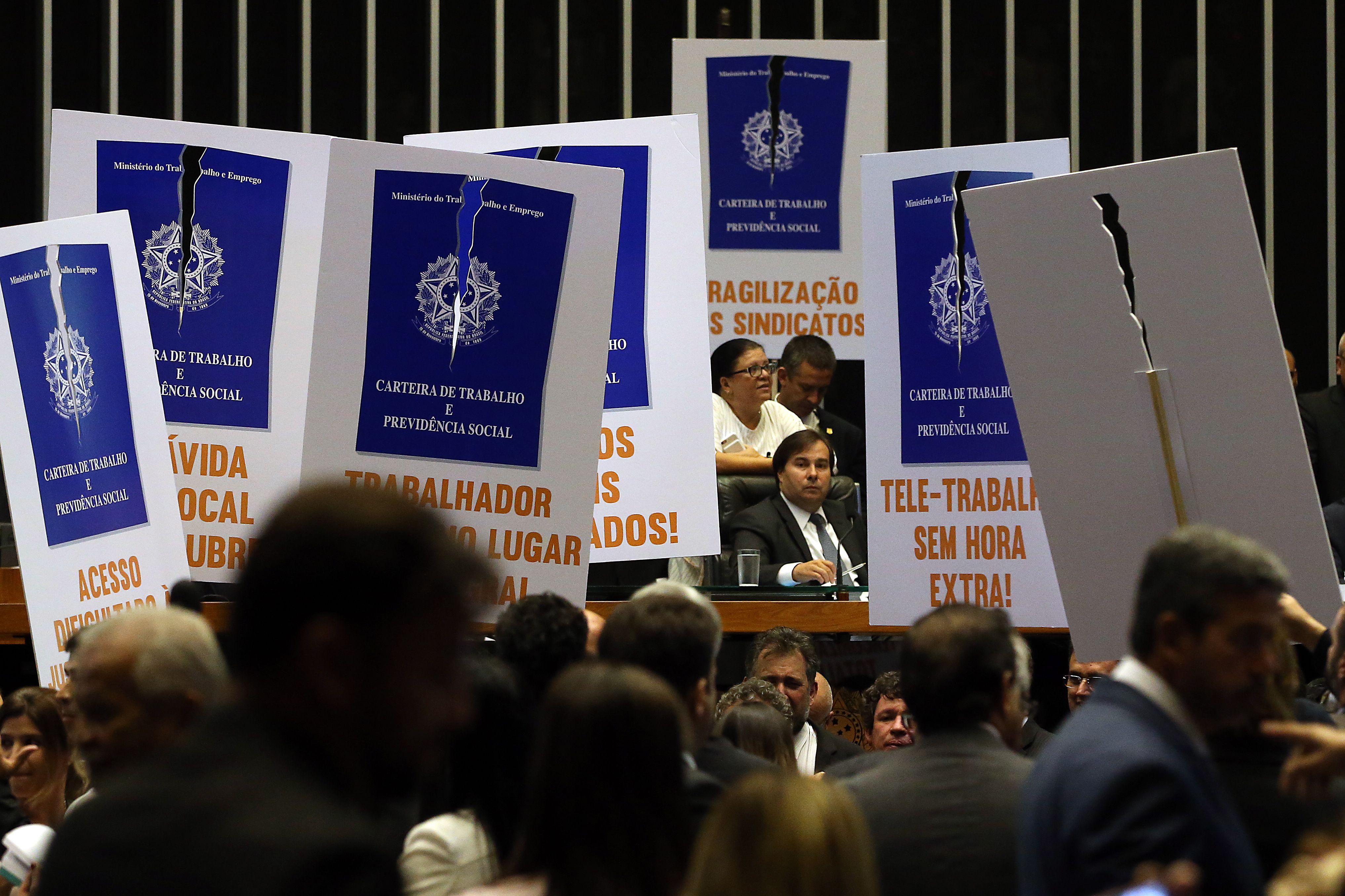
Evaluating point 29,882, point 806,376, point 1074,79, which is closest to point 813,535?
point 806,376

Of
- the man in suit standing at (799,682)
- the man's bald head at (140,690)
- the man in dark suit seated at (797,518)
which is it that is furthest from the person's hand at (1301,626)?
the man in dark suit seated at (797,518)

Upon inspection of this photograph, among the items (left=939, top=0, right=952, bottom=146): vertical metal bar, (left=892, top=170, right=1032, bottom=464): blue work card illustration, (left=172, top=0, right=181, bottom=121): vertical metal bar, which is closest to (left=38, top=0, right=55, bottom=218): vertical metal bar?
(left=172, top=0, right=181, bottom=121): vertical metal bar

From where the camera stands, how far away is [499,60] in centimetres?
1066

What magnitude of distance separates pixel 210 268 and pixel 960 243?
2243mm

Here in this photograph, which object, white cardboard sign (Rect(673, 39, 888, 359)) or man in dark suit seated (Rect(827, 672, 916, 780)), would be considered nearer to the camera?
man in dark suit seated (Rect(827, 672, 916, 780))

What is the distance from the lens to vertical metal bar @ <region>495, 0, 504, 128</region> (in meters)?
10.6

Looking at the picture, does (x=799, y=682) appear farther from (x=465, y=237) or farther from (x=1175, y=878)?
(x=1175, y=878)

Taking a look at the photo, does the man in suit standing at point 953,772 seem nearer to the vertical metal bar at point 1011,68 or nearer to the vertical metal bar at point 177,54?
the vertical metal bar at point 1011,68

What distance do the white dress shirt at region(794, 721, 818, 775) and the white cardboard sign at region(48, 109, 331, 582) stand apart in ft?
5.56

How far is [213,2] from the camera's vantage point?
10727 millimetres

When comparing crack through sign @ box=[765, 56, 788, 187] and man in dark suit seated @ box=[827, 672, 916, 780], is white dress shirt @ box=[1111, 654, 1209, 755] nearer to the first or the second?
man in dark suit seated @ box=[827, 672, 916, 780]

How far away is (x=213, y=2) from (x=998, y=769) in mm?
9246

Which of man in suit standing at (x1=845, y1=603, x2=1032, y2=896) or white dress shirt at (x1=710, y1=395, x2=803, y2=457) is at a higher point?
white dress shirt at (x1=710, y1=395, x2=803, y2=457)

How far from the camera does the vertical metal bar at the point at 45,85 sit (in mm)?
10516
